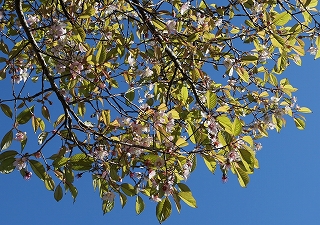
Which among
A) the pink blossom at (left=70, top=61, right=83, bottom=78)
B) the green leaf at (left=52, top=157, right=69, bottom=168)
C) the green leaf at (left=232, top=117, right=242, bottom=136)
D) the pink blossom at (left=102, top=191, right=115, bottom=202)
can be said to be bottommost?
the green leaf at (left=232, top=117, right=242, bottom=136)

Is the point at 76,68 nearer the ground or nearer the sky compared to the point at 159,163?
nearer the sky

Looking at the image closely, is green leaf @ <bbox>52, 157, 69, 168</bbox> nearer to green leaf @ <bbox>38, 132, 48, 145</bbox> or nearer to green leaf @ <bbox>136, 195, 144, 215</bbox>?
green leaf @ <bbox>38, 132, 48, 145</bbox>

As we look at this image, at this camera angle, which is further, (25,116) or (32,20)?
(32,20)

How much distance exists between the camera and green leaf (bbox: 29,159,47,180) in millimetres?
1795

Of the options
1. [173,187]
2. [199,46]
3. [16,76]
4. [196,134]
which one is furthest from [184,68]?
[16,76]

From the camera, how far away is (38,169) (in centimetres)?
180

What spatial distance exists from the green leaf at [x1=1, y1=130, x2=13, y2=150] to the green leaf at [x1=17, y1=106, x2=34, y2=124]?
100 mm

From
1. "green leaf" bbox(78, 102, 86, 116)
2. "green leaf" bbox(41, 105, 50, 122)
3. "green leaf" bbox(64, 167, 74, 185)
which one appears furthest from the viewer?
"green leaf" bbox(78, 102, 86, 116)

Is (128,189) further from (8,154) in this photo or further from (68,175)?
(8,154)

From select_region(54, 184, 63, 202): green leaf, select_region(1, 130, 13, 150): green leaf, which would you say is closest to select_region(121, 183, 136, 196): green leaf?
select_region(54, 184, 63, 202): green leaf

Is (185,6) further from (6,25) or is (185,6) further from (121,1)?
(6,25)

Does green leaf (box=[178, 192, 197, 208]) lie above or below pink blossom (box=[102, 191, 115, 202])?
below

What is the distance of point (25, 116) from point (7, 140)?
0.56 ft

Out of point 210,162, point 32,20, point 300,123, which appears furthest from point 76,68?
point 300,123
